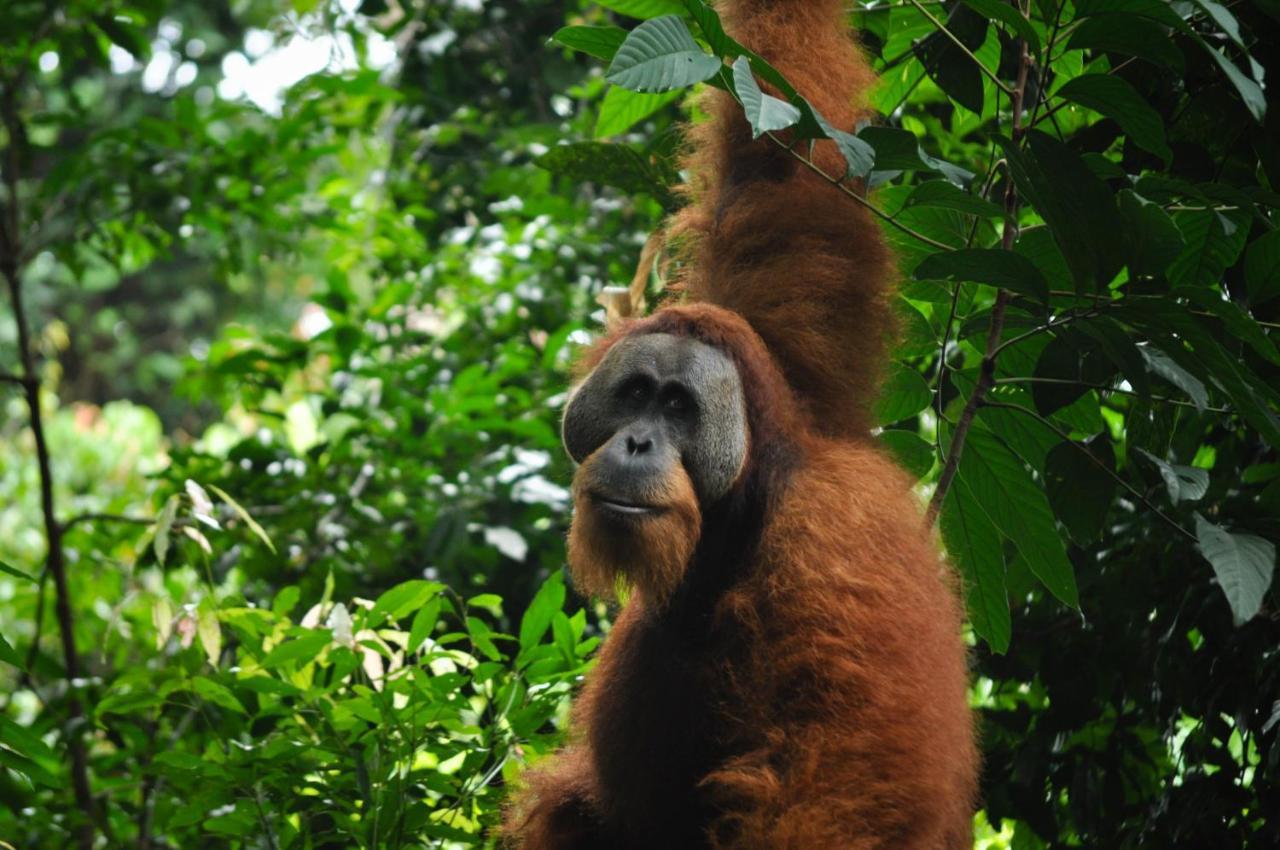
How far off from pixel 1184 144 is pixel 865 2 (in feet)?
3.45

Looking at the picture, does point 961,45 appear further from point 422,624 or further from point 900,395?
point 422,624

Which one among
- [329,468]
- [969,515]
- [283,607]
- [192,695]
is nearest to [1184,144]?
[969,515]

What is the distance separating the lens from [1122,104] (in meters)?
2.33

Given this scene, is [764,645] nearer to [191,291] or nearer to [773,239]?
[773,239]

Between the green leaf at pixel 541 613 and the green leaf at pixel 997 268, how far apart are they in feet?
4.10

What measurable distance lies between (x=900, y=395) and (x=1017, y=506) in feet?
1.65

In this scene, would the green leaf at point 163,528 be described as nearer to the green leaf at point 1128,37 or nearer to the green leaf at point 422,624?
the green leaf at point 422,624

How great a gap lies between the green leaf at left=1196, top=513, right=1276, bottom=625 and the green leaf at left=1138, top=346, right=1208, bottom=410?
0.71ft

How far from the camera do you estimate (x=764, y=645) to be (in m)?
2.64

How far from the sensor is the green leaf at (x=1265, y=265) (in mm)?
2439

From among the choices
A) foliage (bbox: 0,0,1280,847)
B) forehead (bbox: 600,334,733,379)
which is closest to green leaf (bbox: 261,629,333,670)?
foliage (bbox: 0,0,1280,847)

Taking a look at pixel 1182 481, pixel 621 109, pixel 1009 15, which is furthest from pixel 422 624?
pixel 1009 15

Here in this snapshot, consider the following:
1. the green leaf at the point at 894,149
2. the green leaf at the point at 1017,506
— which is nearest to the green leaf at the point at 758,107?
the green leaf at the point at 894,149

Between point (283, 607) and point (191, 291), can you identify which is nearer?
point (283, 607)
